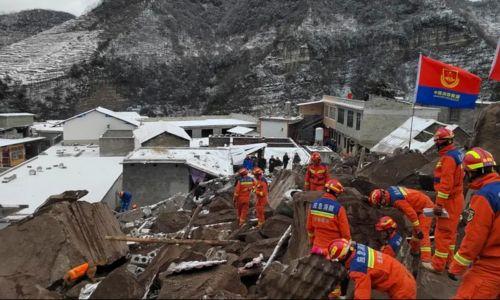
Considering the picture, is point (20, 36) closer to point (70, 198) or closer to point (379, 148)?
point (379, 148)

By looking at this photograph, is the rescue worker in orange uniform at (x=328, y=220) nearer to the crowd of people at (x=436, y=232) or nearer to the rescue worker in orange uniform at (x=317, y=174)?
the crowd of people at (x=436, y=232)

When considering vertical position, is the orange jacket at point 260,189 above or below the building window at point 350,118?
above

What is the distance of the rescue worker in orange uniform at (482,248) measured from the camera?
4035 mm

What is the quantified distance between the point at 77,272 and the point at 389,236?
4547 mm

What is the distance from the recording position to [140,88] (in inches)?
2591

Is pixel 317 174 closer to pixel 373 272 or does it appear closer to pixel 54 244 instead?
pixel 373 272

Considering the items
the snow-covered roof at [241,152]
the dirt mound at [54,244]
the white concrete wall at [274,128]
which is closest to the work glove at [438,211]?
the dirt mound at [54,244]

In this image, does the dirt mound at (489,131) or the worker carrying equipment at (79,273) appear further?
the dirt mound at (489,131)

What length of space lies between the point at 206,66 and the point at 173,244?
67.1 meters

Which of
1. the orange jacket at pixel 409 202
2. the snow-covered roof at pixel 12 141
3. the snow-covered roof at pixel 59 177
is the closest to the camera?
the orange jacket at pixel 409 202

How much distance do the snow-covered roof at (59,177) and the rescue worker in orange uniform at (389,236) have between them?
11245 mm

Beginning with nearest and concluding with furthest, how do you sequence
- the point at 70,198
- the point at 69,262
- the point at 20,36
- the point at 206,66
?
the point at 69,262
the point at 70,198
the point at 206,66
the point at 20,36

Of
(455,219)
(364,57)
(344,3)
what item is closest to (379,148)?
(455,219)

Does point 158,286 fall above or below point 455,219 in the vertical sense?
below
